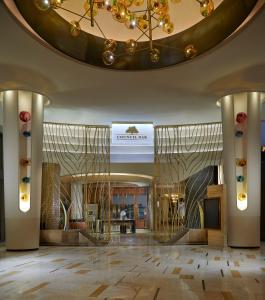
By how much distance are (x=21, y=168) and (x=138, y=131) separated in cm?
550

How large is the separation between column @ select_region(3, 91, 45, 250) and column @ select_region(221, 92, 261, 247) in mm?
5104

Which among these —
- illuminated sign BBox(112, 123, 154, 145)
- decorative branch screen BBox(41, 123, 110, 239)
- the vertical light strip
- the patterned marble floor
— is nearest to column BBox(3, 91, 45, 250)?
the vertical light strip

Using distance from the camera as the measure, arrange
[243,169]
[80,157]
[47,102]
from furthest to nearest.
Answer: [80,157] < [47,102] < [243,169]

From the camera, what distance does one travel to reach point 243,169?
1056cm

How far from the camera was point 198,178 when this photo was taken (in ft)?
51.8

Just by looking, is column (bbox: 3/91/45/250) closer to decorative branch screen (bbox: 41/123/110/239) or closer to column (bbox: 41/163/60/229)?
column (bbox: 41/163/60/229)

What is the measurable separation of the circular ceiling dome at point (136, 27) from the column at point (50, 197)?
4881 mm

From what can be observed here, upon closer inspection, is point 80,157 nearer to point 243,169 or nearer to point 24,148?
point 24,148

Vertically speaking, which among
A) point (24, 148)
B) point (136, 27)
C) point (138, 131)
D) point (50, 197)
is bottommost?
point (50, 197)

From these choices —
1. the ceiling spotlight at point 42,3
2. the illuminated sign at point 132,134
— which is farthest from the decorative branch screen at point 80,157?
the ceiling spotlight at point 42,3

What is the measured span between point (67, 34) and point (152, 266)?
16.0ft

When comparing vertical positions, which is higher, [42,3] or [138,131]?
[42,3]

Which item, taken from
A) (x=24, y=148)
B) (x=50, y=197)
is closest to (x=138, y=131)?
(x=50, y=197)

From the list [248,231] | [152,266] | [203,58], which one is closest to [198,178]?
[248,231]
